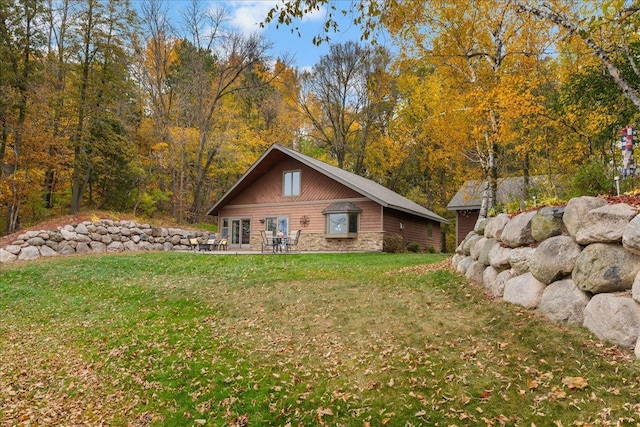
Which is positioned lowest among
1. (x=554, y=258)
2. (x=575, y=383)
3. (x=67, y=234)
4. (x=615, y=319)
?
(x=575, y=383)

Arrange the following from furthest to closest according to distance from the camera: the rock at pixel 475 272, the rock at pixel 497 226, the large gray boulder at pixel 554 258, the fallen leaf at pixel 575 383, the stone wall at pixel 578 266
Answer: the rock at pixel 475 272
the rock at pixel 497 226
the large gray boulder at pixel 554 258
the stone wall at pixel 578 266
the fallen leaf at pixel 575 383

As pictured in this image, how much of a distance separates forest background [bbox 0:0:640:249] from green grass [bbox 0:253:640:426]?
10.3 feet

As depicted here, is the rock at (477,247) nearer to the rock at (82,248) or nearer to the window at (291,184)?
the window at (291,184)

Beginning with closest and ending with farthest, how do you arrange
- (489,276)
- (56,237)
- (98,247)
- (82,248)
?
(489,276), (56,237), (82,248), (98,247)

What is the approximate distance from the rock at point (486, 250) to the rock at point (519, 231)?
580mm

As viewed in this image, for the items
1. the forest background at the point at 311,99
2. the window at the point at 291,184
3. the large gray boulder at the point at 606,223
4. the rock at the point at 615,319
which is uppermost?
the forest background at the point at 311,99

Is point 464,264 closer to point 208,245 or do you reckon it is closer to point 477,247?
point 477,247

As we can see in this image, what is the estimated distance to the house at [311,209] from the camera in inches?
727

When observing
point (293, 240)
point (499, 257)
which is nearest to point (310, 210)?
point (293, 240)

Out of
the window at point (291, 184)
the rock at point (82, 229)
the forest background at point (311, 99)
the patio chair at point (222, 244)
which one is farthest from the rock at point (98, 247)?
the window at point (291, 184)

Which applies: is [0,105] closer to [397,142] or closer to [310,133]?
[310,133]

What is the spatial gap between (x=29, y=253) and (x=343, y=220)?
12030mm

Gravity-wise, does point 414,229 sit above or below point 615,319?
above

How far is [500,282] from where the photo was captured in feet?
20.6
